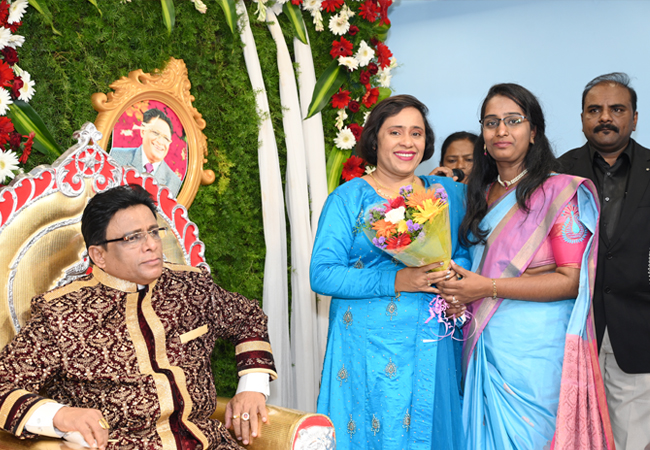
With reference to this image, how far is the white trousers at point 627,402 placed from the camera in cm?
269

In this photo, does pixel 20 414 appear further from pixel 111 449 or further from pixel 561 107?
pixel 561 107

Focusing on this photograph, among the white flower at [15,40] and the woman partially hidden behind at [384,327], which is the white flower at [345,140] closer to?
the woman partially hidden behind at [384,327]

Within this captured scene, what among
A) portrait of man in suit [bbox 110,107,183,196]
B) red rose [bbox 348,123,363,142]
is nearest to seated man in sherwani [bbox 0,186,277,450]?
portrait of man in suit [bbox 110,107,183,196]

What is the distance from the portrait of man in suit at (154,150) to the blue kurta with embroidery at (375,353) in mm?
992

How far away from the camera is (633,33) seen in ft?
12.2

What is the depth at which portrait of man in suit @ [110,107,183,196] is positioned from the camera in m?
2.73

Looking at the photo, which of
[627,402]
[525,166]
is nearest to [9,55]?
[525,166]

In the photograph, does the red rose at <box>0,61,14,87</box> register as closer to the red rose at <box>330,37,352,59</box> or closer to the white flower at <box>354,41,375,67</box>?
the red rose at <box>330,37,352,59</box>

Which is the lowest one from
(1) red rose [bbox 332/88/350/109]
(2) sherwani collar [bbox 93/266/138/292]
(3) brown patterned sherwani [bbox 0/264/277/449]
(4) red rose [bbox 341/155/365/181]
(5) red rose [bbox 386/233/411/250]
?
(3) brown patterned sherwani [bbox 0/264/277/449]

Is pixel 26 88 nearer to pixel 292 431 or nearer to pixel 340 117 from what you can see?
pixel 292 431

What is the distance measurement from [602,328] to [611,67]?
1.98 m

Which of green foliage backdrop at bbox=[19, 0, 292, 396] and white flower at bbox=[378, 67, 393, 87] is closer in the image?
green foliage backdrop at bbox=[19, 0, 292, 396]

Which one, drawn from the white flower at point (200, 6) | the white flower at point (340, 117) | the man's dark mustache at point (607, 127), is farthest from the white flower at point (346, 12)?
the man's dark mustache at point (607, 127)

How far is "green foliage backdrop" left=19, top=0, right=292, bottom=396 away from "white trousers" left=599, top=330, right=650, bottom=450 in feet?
6.15
